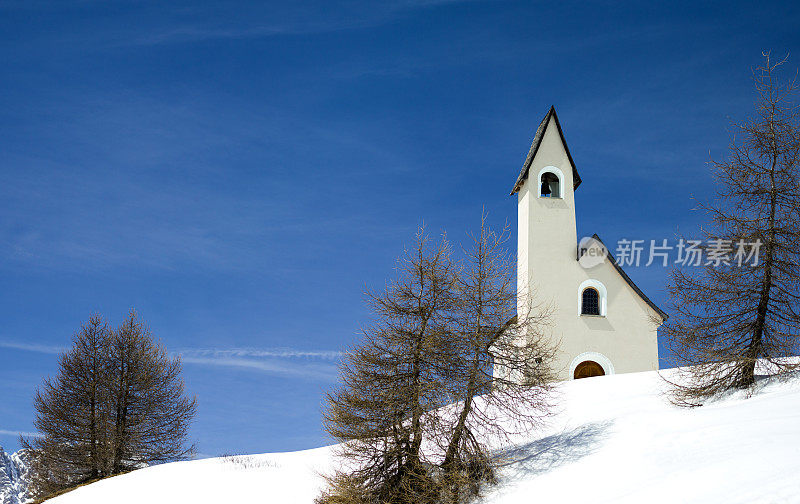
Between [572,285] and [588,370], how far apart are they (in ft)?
13.1

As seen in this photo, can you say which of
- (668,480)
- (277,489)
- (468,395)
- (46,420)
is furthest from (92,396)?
(668,480)

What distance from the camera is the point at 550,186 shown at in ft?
107

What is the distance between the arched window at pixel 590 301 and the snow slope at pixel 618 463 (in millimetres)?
5341

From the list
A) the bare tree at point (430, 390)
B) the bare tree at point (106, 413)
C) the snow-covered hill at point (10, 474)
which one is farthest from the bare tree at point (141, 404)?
the snow-covered hill at point (10, 474)

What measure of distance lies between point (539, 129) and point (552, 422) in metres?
17.8

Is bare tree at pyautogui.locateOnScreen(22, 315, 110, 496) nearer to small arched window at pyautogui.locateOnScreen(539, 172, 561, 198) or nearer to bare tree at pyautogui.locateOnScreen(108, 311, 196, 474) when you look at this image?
bare tree at pyautogui.locateOnScreen(108, 311, 196, 474)

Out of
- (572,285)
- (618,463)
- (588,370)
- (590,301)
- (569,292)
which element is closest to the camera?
(618,463)

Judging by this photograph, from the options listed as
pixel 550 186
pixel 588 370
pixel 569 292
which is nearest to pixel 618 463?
pixel 588 370

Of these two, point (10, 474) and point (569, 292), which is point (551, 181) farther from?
point (10, 474)

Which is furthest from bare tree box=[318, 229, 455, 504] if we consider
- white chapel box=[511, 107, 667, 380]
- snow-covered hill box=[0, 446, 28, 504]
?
snow-covered hill box=[0, 446, 28, 504]

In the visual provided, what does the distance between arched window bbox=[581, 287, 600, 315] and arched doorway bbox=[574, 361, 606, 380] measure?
2.37 meters

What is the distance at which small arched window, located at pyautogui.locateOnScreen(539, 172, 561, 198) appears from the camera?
32341mm

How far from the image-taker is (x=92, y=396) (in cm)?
3344

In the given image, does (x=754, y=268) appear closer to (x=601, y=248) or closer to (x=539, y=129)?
(x=601, y=248)
